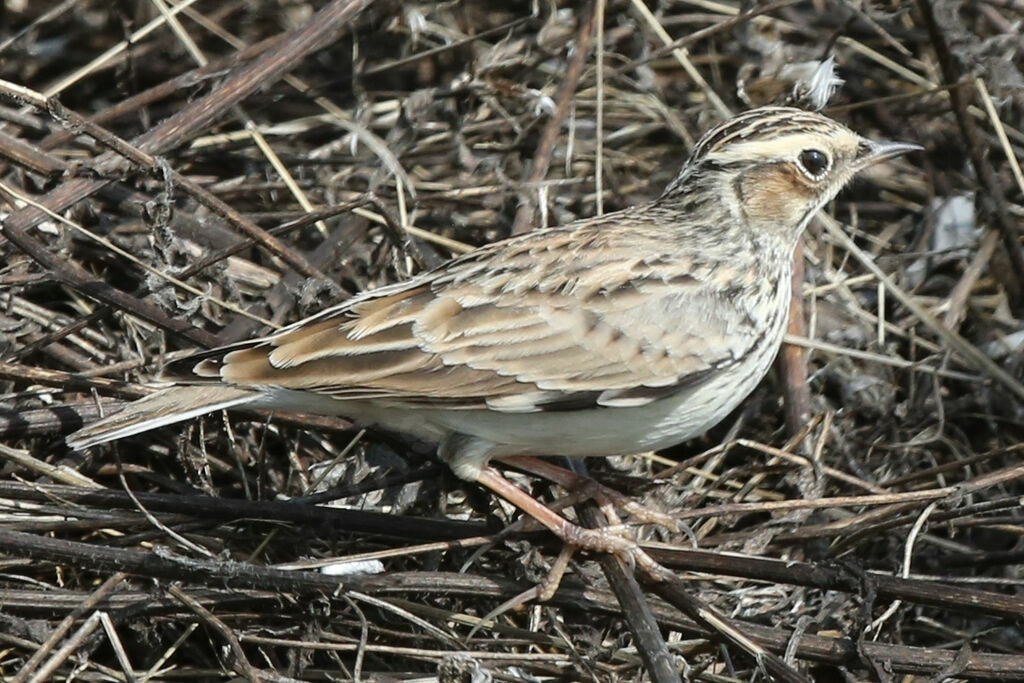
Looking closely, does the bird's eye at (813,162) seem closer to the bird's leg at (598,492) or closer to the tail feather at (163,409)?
the bird's leg at (598,492)

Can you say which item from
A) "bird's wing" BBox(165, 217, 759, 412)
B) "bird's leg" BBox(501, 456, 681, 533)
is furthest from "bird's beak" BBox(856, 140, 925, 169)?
"bird's leg" BBox(501, 456, 681, 533)

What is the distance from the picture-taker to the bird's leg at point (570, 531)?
4.94m

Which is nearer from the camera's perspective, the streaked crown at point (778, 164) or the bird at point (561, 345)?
the bird at point (561, 345)

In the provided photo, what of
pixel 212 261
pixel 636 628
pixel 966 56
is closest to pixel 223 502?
pixel 212 261

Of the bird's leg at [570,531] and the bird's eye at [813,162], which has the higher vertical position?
the bird's eye at [813,162]

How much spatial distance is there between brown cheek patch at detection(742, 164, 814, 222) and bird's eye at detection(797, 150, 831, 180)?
0.03m

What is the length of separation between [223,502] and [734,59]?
152 inches

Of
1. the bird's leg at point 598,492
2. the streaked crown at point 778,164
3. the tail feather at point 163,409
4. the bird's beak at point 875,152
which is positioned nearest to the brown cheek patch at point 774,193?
the streaked crown at point 778,164

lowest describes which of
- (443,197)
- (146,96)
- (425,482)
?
(425,482)

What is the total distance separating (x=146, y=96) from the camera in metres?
6.59

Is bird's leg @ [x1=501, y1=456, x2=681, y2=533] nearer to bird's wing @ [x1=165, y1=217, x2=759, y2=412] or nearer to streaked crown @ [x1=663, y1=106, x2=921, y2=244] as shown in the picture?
bird's wing @ [x1=165, y1=217, x2=759, y2=412]

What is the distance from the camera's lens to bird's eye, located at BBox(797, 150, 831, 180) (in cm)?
539

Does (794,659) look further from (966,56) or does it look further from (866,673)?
(966,56)

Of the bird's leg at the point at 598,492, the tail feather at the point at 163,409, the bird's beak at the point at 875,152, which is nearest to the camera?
the tail feather at the point at 163,409
